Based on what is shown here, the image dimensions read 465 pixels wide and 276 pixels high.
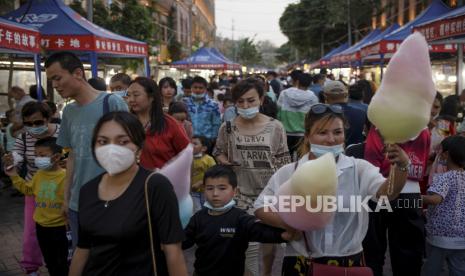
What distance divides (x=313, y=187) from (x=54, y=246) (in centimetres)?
291

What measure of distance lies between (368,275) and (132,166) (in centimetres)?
117

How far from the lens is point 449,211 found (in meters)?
3.66

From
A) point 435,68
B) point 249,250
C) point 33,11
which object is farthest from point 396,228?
point 435,68

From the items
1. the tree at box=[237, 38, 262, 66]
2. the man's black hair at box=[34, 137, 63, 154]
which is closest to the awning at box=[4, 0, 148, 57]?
the man's black hair at box=[34, 137, 63, 154]

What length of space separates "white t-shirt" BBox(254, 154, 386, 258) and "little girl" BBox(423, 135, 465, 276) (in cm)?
163

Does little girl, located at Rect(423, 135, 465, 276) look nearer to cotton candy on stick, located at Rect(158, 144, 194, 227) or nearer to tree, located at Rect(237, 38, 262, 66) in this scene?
cotton candy on stick, located at Rect(158, 144, 194, 227)

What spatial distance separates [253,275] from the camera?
3553 mm

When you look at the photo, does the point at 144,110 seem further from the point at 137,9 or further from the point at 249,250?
the point at 137,9

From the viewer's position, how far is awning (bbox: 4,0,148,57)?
28.2 feet

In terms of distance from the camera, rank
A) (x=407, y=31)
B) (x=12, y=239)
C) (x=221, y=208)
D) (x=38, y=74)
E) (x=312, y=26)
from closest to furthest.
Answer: (x=221, y=208) < (x=12, y=239) < (x=38, y=74) < (x=407, y=31) < (x=312, y=26)

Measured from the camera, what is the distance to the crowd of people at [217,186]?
6.61 feet

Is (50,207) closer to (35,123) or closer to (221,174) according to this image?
(35,123)

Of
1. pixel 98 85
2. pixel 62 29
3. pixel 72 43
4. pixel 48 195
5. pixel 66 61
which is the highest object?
pixel 62 29

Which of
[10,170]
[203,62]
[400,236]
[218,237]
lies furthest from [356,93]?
[203,62]
